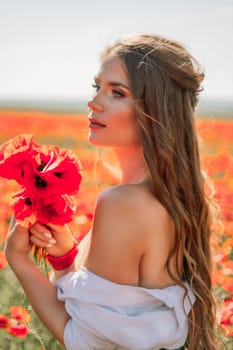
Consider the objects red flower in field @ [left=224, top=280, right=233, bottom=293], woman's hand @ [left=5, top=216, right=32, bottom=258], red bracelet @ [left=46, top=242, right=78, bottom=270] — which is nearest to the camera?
woman's hand @ [left=5, top=216, right=32, bottom=258]

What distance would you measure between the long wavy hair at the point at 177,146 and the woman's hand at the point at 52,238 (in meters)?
0.32

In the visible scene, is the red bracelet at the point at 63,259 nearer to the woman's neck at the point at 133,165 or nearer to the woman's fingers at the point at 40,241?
the woman's fingers at the point at 40,241

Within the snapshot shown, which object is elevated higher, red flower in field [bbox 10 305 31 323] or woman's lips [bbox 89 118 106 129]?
woman's lips [bbox 89 118 106 129]

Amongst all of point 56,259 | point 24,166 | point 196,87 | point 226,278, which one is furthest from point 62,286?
point 226,278

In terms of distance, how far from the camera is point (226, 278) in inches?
152

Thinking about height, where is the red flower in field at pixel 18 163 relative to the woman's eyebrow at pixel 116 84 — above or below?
below

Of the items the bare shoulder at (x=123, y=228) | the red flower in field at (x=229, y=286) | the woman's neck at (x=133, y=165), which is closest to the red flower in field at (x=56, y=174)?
the bare shoulder at (x=123, y=228)

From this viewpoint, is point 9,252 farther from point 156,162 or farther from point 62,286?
point 156,162

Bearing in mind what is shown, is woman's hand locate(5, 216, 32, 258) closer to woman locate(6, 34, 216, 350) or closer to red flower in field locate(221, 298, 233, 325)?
woman locate(6, 34, 216, 350)

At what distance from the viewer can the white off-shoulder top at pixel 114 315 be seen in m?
2.49

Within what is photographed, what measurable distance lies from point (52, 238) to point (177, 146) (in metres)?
0.46

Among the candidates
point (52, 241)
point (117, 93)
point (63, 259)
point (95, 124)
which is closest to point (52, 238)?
point (52, 241)

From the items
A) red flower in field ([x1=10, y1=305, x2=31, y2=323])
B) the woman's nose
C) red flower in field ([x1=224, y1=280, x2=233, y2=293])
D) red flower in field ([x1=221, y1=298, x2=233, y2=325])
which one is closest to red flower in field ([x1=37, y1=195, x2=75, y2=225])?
the woman's nose

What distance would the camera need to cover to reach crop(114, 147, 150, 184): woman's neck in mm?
2596
